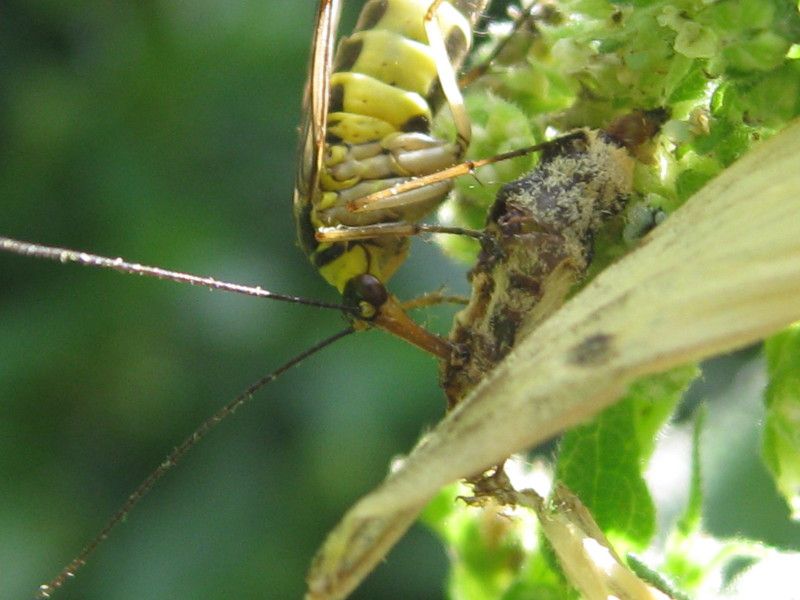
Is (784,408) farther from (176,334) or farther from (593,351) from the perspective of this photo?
(176,334)

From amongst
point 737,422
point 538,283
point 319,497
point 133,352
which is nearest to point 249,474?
point 319,497

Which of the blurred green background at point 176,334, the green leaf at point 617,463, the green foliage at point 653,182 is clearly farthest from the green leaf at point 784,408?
the blurred green background at point 176,334

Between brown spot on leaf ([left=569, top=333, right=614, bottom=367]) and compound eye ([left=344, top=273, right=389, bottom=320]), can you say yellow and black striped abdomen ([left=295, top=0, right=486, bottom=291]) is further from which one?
brown spot on leaf ([left=569, top=333, right=614, bottom=367])

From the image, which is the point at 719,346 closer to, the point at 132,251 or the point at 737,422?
the point at 737,422

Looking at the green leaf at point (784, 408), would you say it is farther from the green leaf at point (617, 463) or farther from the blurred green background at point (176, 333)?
the blurred green background at point (176, 333)

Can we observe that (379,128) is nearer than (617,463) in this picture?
No

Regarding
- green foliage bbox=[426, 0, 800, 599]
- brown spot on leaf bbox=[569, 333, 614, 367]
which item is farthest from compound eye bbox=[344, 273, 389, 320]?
brown spot on leaf bbox=[569, 333, 614, 367]

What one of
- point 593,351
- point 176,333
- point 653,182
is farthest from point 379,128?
point 176,333
